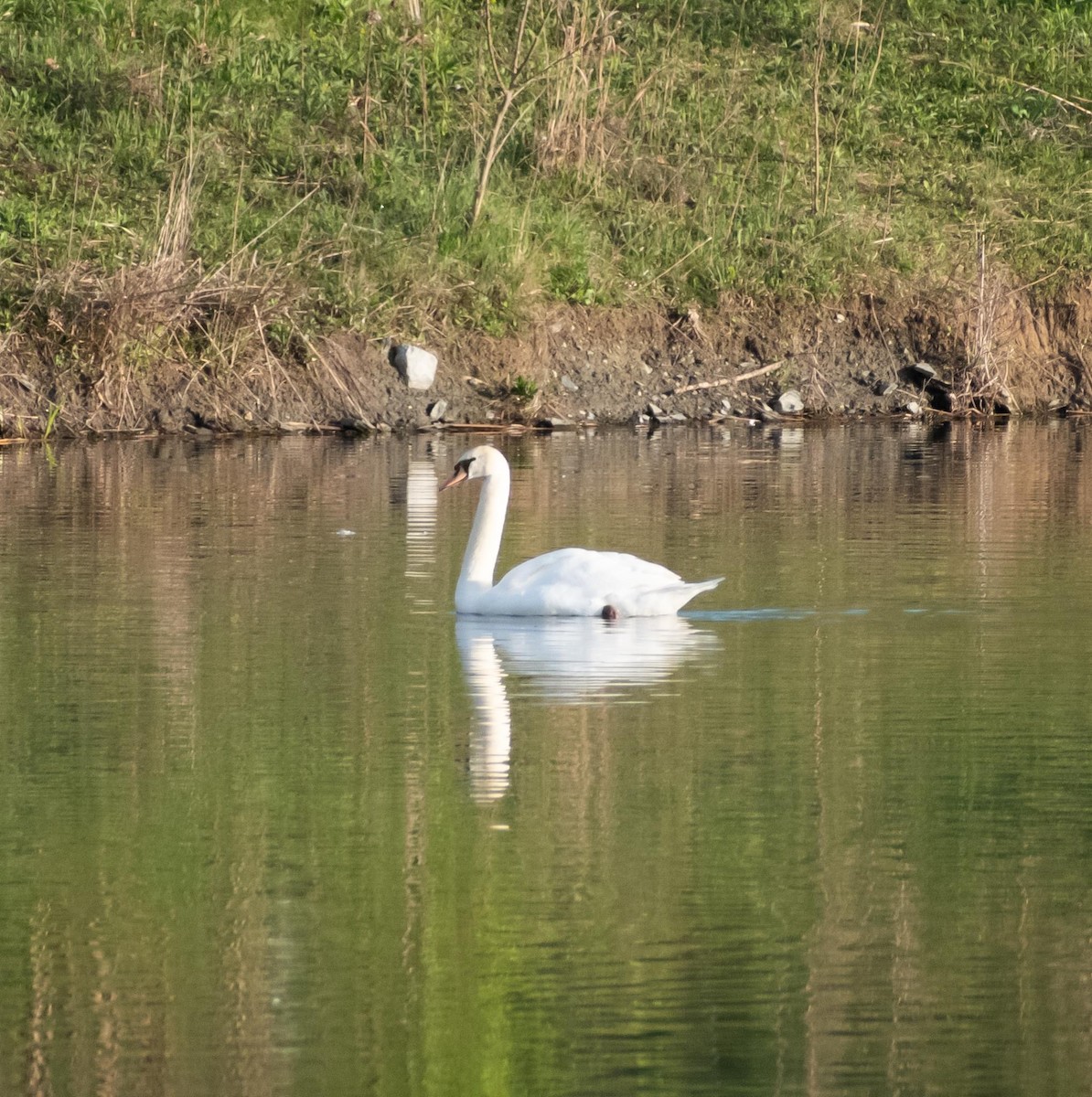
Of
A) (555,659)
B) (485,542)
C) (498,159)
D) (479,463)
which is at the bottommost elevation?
(555,659)

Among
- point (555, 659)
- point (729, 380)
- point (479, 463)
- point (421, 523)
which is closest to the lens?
point (555, 659)

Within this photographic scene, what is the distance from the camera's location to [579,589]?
10828 mm

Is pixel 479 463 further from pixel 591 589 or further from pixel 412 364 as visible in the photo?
pixel 412 364

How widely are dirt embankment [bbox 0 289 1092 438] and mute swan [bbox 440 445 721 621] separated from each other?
998cm

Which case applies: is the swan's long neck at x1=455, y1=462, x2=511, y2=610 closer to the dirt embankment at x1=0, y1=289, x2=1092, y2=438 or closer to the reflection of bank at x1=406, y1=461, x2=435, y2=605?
the reflection of bank at x1=406, y1=461, x2=435, y2=605

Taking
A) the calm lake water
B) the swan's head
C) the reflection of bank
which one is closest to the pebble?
the reflection of bank

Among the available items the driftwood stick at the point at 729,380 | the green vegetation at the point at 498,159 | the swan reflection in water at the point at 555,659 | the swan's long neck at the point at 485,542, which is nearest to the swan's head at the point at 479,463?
the swan's long neck at the point at 485,542

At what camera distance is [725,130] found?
2644 cm

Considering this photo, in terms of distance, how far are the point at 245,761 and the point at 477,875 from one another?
1.65 metres

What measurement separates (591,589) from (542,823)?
3.84m

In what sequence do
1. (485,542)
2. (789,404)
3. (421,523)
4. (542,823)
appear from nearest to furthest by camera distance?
(542,823) < (485,542) < (421,523) < (789,404)

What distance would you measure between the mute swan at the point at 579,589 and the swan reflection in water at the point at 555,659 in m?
0.06

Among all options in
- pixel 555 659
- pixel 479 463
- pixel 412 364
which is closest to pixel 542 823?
pixel 555 659

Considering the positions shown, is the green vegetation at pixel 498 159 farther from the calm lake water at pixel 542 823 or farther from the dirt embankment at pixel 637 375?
the calm lake water at pixel 542 823
